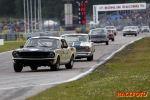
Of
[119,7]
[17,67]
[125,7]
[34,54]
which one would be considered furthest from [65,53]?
[119,7]

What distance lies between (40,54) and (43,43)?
118 centimetres

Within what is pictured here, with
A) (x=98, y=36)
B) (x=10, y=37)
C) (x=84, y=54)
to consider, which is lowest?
(x=10, y=37)

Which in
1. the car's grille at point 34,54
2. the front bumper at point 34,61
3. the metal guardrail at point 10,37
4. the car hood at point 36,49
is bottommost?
the metal guardrail at point 10,37

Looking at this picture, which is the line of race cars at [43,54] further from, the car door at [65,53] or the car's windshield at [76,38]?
the car's windshield at [76,38]

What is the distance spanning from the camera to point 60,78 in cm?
1950

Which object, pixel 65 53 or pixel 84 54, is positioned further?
pixel 84 54

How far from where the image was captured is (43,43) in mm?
24125

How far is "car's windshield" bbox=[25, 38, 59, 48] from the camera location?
2403 centimetres

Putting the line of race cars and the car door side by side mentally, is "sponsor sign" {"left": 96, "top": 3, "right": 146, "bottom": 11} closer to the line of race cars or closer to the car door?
the line of race cars

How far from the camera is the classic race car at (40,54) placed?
22.9 m

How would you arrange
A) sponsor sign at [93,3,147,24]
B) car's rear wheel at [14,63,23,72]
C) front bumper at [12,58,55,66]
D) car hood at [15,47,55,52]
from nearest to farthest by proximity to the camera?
1. front bumper at [12,58,55,66]
2. car hood at [15,47,55,52]
3. car's rear wheel at [14,63,23,72]
4. sponsor sign at [93,3,147,24]

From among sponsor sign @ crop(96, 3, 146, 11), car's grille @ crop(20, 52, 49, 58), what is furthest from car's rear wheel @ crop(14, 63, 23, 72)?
sponsor sign @ crop(96, 3, 146, 11)

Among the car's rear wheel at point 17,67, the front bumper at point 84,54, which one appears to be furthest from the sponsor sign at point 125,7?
the car's rear wheel at point 17,67

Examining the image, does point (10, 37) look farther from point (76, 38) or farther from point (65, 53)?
point (65, 53)
